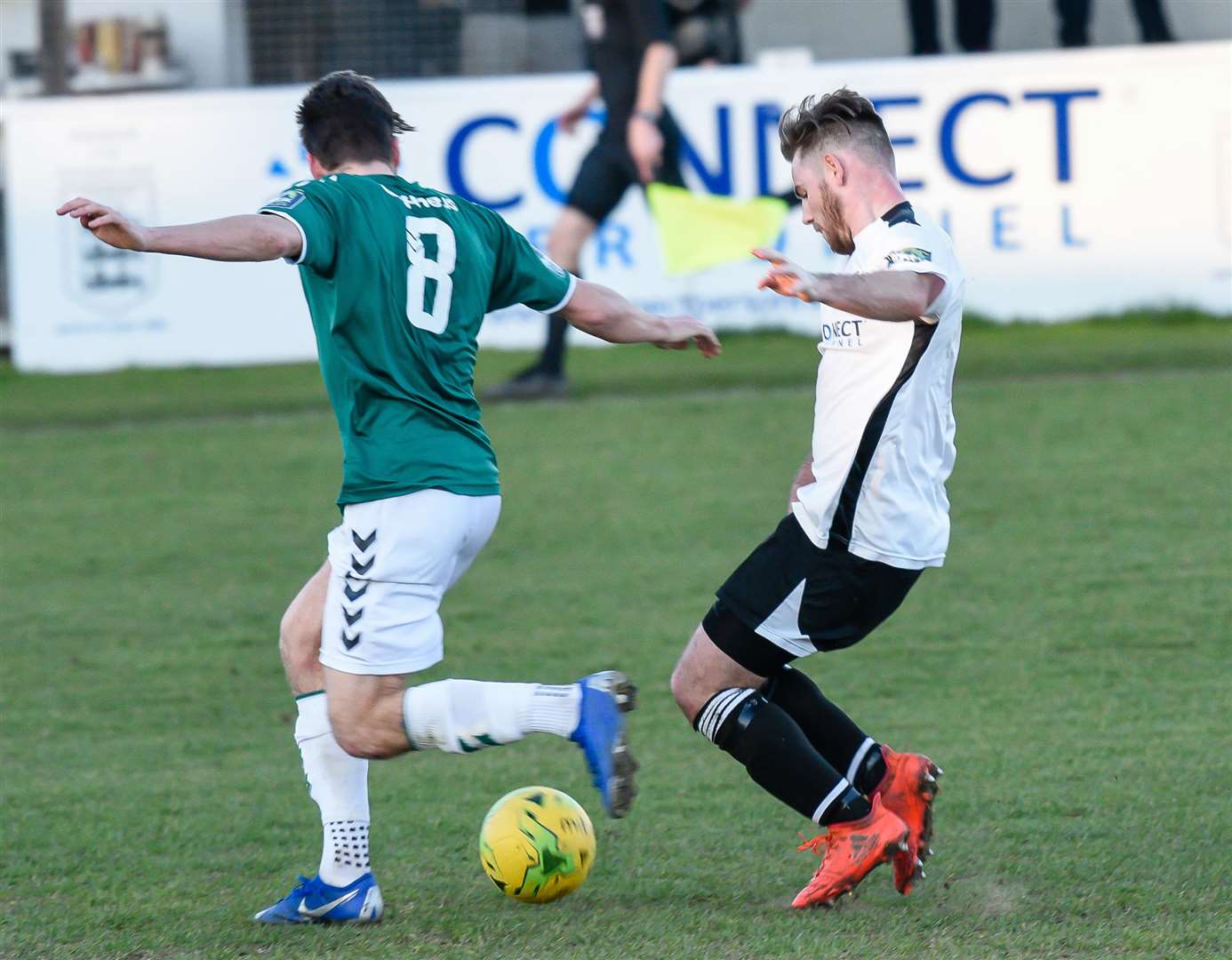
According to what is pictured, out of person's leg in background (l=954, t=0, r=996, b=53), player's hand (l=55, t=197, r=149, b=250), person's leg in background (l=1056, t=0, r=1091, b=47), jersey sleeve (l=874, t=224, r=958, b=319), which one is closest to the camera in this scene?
player's hand (l=55, t=197, r=149, b=250)

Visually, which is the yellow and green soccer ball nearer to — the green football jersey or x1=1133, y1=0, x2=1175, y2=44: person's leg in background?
the green football jersey

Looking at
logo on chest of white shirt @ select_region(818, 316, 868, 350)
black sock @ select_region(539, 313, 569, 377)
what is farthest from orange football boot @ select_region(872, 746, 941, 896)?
black sock @ select_region(539, 313, 569, 377)

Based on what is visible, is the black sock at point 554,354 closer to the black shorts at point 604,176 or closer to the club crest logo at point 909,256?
the black shorts at point 604,176

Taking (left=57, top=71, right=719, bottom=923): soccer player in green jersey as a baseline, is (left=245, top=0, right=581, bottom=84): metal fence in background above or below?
above

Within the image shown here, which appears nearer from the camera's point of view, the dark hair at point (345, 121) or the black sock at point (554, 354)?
the dark hair at point (345, 121)

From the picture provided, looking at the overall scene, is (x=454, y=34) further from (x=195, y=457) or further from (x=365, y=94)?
(x=365, y=94)

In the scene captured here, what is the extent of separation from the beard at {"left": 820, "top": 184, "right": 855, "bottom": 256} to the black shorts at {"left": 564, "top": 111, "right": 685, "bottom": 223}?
6.77 meters

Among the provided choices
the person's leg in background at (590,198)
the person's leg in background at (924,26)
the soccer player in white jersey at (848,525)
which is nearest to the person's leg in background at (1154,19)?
the person's leg in background at (924,26)

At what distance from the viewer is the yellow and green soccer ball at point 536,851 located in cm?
407

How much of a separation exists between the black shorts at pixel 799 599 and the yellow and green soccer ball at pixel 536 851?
1.77 ft

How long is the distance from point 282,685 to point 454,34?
1045cm

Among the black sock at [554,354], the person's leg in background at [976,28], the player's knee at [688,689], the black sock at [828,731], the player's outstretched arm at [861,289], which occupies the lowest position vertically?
the black sock at [828,731]

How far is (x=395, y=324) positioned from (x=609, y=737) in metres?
0.96

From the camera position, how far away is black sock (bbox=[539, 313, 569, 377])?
11.1 m
